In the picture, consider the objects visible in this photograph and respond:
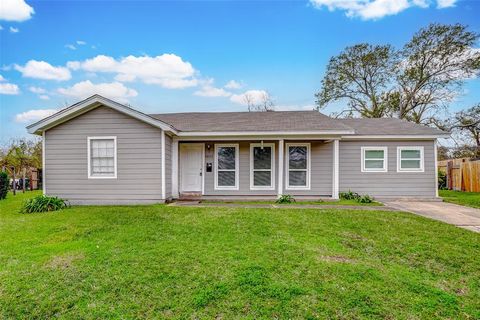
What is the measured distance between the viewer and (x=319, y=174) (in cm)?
1115

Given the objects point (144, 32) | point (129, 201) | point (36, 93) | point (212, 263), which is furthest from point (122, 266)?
point (36, 93)

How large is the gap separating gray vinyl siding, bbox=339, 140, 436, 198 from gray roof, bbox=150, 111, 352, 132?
146cm

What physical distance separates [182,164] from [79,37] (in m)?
9.45

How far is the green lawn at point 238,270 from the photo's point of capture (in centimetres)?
300

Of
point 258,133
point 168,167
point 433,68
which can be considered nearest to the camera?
point 168,167

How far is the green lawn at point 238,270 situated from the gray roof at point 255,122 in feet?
15.5

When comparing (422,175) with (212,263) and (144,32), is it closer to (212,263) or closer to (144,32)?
(212,263)

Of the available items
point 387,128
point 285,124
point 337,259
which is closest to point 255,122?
point 285,124

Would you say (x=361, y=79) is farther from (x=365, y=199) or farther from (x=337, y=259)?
(x=337, y=259)

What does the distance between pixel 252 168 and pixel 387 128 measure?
20.1 feet

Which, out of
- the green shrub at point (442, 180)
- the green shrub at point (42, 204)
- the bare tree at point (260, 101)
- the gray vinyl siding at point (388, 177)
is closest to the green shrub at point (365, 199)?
the gray vinyl siding at point (388, 177)

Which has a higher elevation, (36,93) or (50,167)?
(36,93)

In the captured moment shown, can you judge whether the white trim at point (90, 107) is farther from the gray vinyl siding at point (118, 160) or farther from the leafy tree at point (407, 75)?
the leafy tree at point (407, 75)

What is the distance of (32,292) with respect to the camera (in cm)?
333
